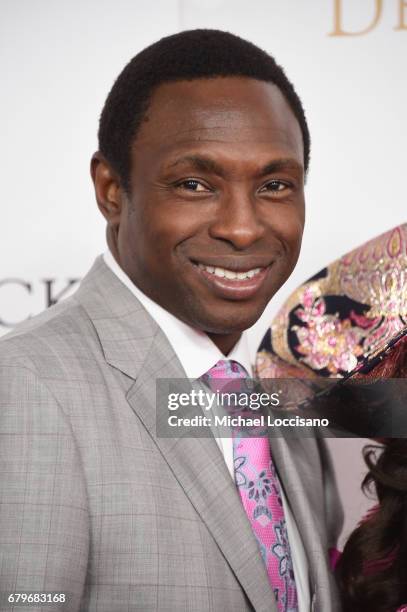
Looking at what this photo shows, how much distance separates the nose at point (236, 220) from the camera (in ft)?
3.19

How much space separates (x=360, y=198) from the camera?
1.66 metres

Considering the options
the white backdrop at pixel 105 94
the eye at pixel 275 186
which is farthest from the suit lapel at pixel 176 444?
the white backdrop at pixel 105 94

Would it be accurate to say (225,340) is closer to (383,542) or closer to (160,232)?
(160,232)

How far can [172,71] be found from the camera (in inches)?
40.2

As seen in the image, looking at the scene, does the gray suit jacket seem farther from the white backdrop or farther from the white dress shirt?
the white backdrop

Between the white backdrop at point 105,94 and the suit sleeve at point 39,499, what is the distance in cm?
79

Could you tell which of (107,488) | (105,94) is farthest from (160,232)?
(105,94)

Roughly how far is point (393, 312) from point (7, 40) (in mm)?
994

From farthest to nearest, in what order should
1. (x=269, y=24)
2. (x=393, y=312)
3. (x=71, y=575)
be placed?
1. (x=269, y=24)
2. (x=393, y=312)
3. (x=71, y=575)

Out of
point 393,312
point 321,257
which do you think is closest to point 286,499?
point 393,312

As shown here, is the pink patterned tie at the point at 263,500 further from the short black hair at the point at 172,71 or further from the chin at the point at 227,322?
the short black hair at the point at 172,71

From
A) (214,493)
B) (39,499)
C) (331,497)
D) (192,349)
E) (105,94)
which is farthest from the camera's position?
(105,94)

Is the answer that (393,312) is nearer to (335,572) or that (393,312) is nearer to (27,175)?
(335,572)

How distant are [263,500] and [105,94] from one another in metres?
0.94
